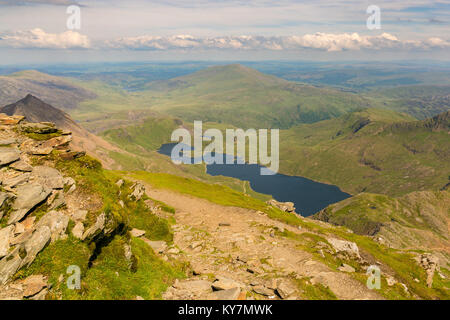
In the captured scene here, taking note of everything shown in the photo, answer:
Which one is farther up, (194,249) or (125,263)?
(125,263)

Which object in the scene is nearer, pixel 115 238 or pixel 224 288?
pixel 224 288

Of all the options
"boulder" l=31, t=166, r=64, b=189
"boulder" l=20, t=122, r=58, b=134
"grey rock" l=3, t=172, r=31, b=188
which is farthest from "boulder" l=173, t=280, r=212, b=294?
"boulder" l=20, t=122, r=58, b=134

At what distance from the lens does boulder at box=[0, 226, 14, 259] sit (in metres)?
18.6

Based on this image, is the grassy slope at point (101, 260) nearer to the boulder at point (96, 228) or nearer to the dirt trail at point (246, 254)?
the boulder at point (96, 228)

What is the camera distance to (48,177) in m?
25.5

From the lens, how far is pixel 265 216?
65688 mm

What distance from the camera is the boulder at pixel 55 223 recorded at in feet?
70.1

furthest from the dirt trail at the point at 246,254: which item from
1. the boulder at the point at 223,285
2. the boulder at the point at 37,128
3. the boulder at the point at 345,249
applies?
the boulder at the point at 37,128

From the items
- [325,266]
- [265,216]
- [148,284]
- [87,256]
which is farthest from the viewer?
[265,216]

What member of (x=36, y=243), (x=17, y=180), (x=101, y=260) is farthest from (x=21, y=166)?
(x=101, y=260)

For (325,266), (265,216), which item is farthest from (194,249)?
(265,216)

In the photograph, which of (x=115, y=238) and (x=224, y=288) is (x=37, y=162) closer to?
(x=115, y=238)

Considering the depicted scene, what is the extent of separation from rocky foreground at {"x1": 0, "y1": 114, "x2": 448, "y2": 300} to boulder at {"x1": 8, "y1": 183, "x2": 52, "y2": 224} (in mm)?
72
